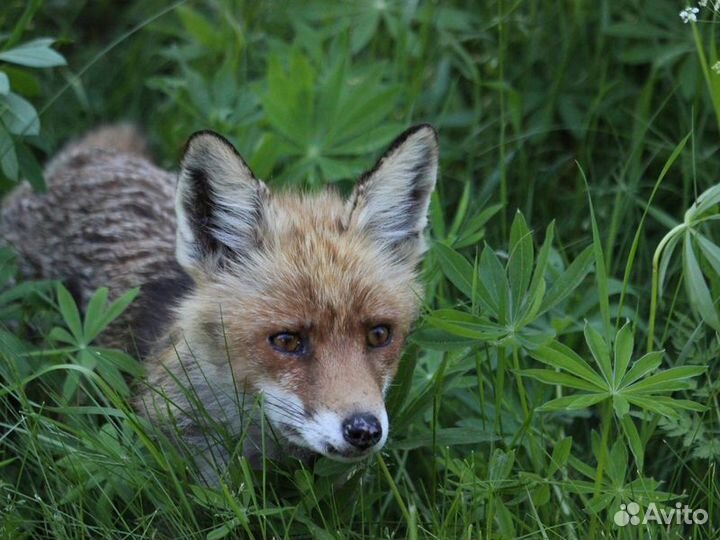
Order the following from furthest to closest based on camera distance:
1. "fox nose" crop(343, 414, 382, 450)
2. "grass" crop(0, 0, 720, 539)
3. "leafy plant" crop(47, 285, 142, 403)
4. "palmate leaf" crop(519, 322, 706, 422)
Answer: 1. "leafy plant" crop(47, 285, 142, 403)
2. "grass" crop(0, 0, 720, 539)
3. "palmate leaf" crop(519, 322, 706, 422)
4. "fox nose" crop(343, 414, 382, 450)

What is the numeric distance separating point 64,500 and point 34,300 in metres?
1.53

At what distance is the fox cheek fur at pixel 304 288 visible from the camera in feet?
12.7

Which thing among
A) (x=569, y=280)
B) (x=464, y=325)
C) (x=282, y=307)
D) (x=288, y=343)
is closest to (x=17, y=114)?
(x=282, y=307)

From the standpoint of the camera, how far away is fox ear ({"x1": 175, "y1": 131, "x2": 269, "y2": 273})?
421cm

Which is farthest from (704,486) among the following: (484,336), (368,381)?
(368,381)

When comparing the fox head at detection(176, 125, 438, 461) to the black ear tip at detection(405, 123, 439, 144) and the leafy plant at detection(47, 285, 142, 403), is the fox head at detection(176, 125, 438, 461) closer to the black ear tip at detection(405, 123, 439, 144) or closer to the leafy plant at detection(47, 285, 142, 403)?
the black ear tip at detection(405, 123, 439, 144)

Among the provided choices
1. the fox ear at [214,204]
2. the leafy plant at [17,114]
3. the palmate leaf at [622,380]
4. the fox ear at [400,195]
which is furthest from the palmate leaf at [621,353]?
the leafy plant at [17,114]

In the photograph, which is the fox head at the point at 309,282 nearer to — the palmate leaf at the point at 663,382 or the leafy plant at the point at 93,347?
the leafy plant at the point at 93,347

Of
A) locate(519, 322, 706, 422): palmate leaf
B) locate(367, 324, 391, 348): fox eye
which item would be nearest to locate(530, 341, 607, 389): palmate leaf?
locate(519, 322, 706, 422): palmate leaf

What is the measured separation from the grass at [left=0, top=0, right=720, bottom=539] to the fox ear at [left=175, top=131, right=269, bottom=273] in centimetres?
46

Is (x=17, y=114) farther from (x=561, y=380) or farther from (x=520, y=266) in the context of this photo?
(x=561, y=380)

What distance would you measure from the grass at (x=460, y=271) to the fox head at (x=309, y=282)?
25 cm

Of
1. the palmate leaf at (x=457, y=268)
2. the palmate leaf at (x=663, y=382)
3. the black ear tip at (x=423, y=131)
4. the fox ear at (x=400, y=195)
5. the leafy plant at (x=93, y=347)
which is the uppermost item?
the black ear tip at (x=423, y=131)

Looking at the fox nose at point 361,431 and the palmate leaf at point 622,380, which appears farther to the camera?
the palmate leaf at point 622,380
